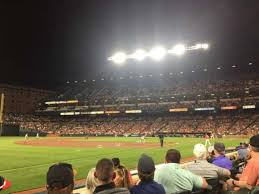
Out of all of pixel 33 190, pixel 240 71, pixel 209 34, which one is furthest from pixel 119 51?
pixel 33 190

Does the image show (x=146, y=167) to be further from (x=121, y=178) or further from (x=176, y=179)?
(x=121, y=178)

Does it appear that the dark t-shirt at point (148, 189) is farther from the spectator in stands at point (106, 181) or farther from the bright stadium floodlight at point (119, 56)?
the bright stadium floodlight at point (119, 56)

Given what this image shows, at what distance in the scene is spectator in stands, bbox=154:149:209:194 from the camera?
19.4 feet

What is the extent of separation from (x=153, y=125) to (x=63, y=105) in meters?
35.0

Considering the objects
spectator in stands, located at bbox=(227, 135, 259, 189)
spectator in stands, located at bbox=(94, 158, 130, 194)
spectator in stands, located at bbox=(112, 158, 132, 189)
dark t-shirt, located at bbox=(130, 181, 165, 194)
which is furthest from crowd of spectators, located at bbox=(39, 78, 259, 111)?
spectator in stands, located at bbox=(94, 158, 130, 194)

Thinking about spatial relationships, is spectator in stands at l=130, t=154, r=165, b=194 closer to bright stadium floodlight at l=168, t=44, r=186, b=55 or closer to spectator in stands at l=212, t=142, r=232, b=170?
spectator in stands at l=212, t=142, r=232, b=170

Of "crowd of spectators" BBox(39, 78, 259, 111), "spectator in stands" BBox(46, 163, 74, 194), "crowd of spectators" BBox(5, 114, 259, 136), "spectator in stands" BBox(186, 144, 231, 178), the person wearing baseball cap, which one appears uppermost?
"crowd of spectators" BBox(39, 78, 259, 111)

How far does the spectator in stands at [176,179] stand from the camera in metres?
5.91

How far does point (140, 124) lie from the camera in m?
78.8

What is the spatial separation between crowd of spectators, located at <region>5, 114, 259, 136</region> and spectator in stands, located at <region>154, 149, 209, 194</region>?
174ft

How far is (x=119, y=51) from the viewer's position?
5841 cm

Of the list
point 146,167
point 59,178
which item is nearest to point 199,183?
point 146,167

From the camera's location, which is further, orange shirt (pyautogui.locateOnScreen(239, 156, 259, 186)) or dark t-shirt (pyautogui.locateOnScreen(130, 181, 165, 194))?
orange shirt (pyautogui.locateOnScreen(239, 156, 259, 186))

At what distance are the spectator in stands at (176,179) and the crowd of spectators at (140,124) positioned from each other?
5288 centimetres
